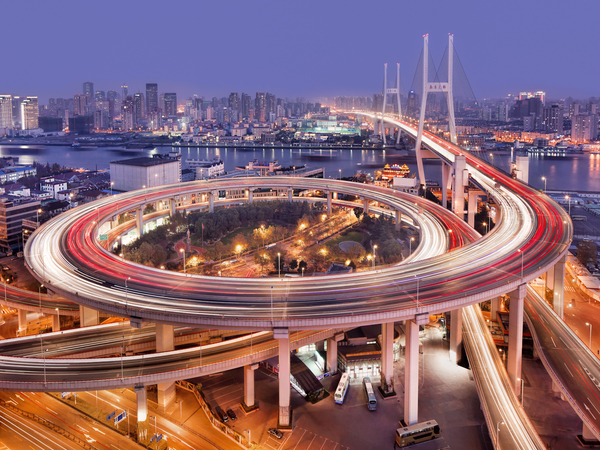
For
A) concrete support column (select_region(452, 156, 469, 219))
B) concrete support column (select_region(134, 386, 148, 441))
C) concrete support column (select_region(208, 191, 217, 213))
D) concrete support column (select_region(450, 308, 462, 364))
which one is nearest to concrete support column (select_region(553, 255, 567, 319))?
concrete support column (select_region(450, 308, 462, 364))

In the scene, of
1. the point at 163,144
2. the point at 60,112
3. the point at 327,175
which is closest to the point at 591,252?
the point at 327,175

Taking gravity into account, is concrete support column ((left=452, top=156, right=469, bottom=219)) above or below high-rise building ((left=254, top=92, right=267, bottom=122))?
below

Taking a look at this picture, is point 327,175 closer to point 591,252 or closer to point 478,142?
point 478,142

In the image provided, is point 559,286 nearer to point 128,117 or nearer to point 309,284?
point 309,284

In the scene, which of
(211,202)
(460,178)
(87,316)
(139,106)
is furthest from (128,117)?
(87,316)

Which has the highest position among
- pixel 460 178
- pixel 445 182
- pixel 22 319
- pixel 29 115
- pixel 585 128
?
pixel 29 115

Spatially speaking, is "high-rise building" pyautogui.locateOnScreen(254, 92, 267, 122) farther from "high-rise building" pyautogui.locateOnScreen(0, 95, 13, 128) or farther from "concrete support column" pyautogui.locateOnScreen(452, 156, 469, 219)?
"concrete support column" pyautogui.locateOnScreen(452, 156, 469, 219)
